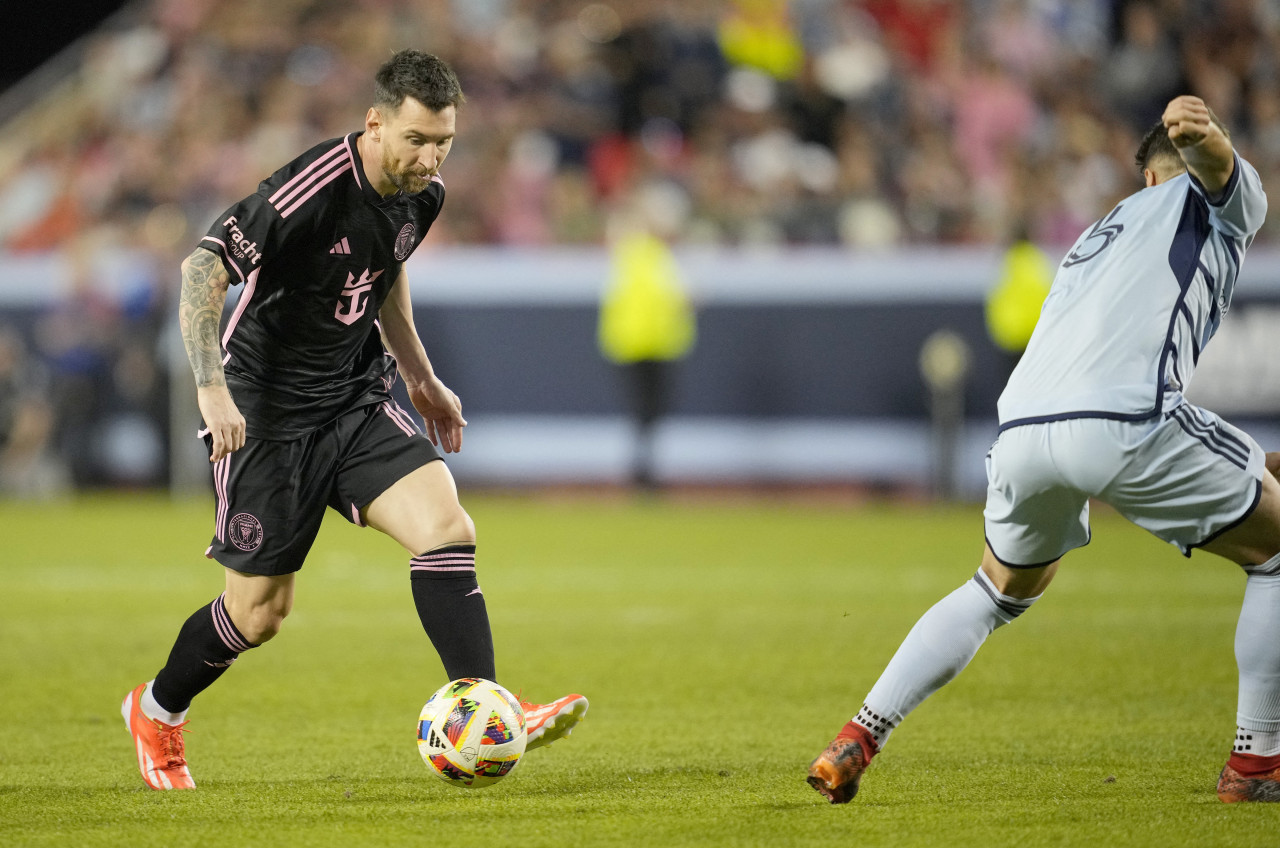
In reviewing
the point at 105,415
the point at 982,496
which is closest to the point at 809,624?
the point at 982,496

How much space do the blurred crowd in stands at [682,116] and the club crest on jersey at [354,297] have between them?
9.77 metres

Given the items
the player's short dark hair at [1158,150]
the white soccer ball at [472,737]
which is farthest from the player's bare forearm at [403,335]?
the player's short dark hair at [1158,150]

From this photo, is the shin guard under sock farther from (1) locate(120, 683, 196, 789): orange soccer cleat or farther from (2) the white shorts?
(1) locate(120, 683, 196, 789): orange soccer cleat

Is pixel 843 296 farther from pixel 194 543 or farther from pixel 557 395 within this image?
pixel 194 543

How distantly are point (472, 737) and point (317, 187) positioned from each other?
1.56 m

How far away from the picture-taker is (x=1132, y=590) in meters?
8.84

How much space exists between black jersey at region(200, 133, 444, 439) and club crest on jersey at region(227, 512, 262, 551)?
0.24 m

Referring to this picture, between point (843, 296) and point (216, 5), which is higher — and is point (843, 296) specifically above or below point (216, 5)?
below

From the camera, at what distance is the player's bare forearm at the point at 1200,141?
376 cm

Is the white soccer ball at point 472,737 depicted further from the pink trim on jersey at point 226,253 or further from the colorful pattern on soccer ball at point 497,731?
the pink trim on jersey at point 226,253

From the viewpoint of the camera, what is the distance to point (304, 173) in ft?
14.5

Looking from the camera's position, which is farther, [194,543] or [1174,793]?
[194,543]

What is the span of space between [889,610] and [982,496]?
669 cm

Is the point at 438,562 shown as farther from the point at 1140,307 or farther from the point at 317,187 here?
the point at 1140,307
